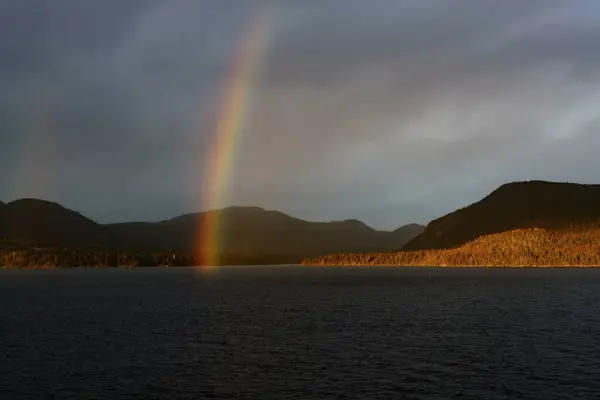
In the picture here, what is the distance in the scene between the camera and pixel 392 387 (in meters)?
56.2

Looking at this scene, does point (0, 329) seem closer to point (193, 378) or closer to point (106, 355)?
point (106, 355)

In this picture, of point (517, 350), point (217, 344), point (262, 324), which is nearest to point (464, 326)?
point (517, 350)

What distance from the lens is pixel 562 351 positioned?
247ft

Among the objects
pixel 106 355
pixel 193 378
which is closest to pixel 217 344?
pixel 106 355

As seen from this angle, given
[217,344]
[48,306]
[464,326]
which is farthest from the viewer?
[48,306]

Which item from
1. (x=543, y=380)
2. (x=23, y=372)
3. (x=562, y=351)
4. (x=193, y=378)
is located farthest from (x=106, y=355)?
(x=562, y=351)

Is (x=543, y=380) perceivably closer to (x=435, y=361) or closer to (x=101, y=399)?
(x=435, y=361)

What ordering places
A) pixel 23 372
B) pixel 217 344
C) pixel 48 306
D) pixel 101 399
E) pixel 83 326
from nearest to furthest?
pixel 101 399
pixel 23 372
pixel 217 344
pixel 83 326
pixel 48 306

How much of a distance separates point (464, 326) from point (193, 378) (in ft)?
185

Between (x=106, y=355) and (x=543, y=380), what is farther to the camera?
(x=106, y=355)

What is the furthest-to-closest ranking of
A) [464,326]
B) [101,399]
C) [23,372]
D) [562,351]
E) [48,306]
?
[48,306]
[464,326]
[562,351]
[23,372]
[101,399]

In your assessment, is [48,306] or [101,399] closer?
[101,399]

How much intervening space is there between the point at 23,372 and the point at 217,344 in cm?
2643

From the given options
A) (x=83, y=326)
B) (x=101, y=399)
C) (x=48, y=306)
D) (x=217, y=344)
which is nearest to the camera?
(x=101, y=399)
